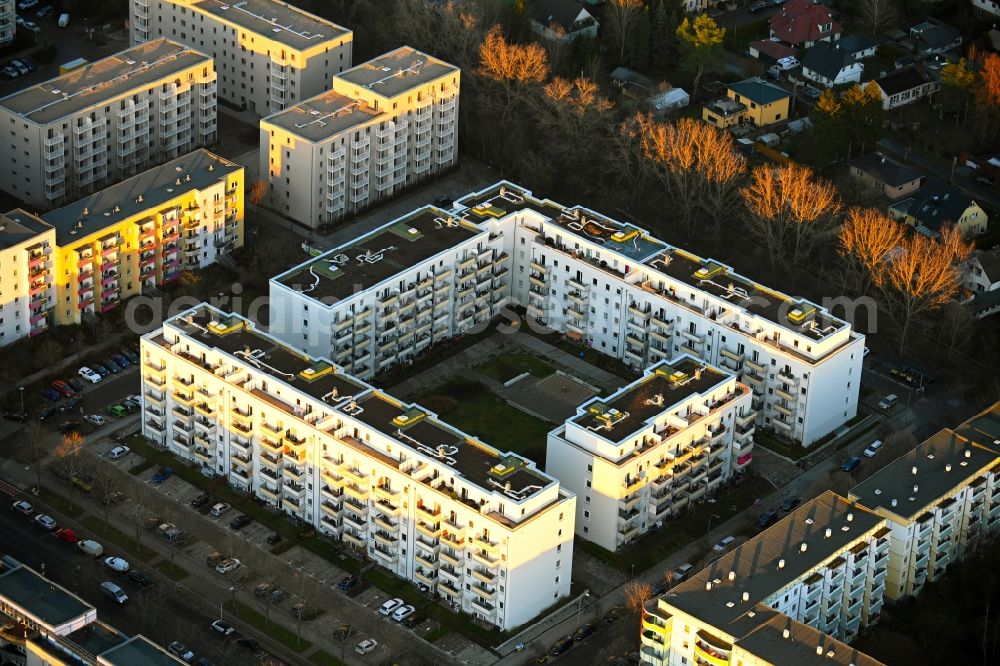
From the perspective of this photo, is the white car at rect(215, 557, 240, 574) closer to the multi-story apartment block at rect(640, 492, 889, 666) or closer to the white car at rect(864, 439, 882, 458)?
the multi-story apartment block at rect(640, 492, 889, 666)

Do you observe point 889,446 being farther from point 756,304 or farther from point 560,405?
point 560,405

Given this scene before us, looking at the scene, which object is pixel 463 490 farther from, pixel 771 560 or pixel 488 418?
pixel 488 418

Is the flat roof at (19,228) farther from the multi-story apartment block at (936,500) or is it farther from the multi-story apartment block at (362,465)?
the multi-story apartment block at (936,500)

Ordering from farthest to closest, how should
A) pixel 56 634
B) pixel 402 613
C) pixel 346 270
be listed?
pixel 346 270 < pixel 402 613 < pixel 56 634

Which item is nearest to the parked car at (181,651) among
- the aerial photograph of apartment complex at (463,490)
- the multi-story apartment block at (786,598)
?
the aerial photograph of apartment complex at (463,490)

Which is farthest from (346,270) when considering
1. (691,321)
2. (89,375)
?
(691,321)

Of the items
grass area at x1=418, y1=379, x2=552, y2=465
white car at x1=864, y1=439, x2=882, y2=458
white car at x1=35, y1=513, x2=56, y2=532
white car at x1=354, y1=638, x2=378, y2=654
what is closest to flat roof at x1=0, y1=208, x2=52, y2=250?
white car at x1=35, y1=513, x2=56, y2=532
